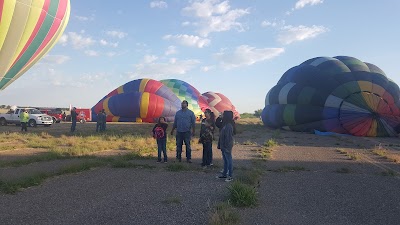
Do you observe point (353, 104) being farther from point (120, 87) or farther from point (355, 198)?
point (120, 87)

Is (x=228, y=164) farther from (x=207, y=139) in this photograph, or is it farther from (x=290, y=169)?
(x=290, y=169)

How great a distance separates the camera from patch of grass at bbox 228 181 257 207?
603 cm

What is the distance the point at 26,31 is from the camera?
15.6m

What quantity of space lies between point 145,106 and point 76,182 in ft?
83.5

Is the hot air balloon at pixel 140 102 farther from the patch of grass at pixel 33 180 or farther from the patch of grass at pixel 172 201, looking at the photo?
the patch of grass at pixel 172 201

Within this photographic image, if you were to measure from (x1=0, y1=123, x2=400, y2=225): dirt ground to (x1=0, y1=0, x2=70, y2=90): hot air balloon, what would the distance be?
282 inches

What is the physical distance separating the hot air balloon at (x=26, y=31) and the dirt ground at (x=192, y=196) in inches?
282

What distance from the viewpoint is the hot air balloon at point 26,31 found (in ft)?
47.6

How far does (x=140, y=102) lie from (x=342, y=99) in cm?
1850

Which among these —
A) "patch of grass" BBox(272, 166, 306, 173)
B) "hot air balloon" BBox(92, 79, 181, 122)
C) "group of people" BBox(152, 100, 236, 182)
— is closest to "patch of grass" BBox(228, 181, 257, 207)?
"group of people" BBox(152, 100, 236, 182)

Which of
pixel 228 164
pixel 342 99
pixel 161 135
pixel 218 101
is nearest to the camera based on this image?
pixel 228 164

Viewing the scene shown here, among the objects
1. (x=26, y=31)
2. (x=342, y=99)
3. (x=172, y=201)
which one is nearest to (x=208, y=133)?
(x=172, y=201)

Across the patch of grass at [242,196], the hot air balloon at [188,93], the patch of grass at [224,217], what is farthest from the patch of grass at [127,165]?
the hot air balloon at [188,93]

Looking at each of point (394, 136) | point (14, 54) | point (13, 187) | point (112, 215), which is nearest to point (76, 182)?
point (13, 187)
